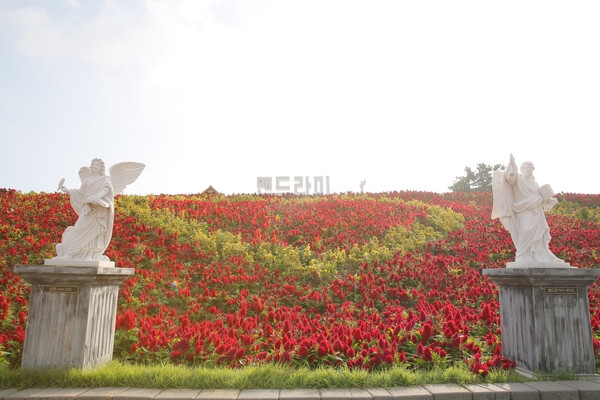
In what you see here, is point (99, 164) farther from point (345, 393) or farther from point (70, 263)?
point (345, 393)

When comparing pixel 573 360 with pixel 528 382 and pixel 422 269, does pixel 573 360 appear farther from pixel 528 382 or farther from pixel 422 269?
pixel 422 269

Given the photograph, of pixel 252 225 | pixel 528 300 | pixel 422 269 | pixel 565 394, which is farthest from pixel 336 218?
pixel 565 394

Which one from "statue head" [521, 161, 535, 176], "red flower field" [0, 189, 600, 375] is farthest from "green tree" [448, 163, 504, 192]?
"statue head" [521, 161, 535, 176]

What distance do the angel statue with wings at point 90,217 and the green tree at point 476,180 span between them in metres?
30.3

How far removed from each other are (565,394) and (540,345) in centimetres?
61

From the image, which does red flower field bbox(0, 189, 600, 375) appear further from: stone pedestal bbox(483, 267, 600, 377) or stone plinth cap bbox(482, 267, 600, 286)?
stone plinth cap bbox(482, 267, 600, 286)

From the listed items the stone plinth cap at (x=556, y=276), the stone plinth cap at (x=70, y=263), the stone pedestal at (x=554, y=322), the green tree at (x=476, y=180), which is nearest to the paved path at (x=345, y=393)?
the stone pedestal at (x=554, y=322)

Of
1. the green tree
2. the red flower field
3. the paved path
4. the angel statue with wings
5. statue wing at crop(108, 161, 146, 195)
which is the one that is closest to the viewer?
the paved path

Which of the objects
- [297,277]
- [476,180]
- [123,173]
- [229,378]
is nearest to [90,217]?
[123,173]

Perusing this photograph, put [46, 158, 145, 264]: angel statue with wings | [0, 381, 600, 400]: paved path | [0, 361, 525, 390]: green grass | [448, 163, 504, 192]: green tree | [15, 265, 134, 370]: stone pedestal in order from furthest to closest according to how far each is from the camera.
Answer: [448, 163, 504, 192]: green tree → [46, 158, 145, 264]: angel statue with wings → [15, 265, 134, 370]: stone pedestal → [0, 361, 525, 390]: green grass → [0, 381, 600, 400]: paved path

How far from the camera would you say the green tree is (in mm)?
31047

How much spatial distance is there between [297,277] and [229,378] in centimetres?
391

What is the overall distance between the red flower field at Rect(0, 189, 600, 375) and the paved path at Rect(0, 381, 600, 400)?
467mm

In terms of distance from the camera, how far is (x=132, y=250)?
8.23 m
